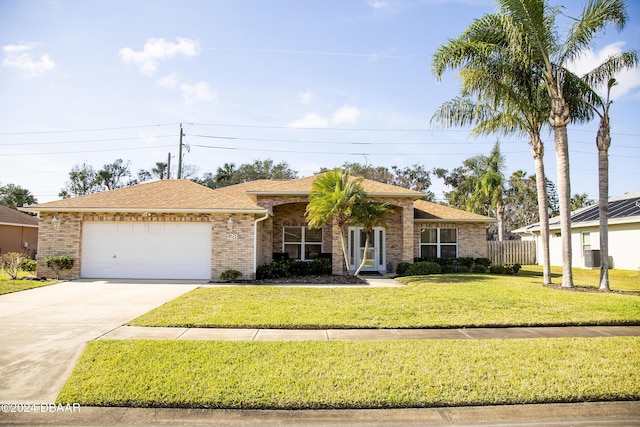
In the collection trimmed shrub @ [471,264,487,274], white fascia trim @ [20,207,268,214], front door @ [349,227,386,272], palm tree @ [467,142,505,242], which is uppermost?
palm tree @ [467,142,505,242]

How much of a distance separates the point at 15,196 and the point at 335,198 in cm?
4331

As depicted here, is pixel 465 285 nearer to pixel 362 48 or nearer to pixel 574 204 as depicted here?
pixel 362 48

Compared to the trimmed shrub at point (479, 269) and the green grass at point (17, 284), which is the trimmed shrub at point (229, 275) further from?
the trimmed shrub at point (479, 269)

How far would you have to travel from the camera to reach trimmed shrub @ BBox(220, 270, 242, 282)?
15.0m

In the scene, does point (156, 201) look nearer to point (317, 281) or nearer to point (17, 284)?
point (17, 284)

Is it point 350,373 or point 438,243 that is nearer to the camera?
point 350,373

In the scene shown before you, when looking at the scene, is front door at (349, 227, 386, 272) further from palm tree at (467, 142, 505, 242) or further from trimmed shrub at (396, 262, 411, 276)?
palm tree at (467, 142, 505, 242)

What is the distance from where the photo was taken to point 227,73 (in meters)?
15.7

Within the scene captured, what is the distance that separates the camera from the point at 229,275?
15016mm

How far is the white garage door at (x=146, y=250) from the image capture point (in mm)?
15578

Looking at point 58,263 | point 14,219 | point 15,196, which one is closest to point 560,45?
point 58,263

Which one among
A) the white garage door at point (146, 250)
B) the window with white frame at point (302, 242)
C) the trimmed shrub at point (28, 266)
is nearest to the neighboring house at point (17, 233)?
the trimmed shrub at point (28, 266)

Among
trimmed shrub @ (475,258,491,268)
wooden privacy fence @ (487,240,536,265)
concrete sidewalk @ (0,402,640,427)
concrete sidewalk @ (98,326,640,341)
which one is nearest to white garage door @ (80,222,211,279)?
concrete sidewalk @ (98,326,640,341)

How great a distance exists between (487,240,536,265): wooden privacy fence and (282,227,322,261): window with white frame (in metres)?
11.6
